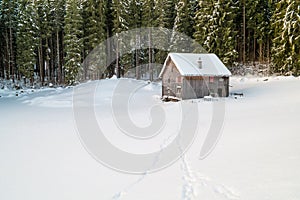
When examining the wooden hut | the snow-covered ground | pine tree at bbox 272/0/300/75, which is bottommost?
the snow-covered ground

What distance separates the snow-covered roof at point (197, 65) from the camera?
20.7 metres

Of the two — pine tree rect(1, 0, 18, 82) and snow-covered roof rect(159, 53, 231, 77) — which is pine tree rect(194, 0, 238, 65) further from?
pine tree rect(1, 0, 18, 82)

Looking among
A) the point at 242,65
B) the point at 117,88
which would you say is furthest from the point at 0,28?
the point at 242,65

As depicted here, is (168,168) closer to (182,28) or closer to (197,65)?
(197,65)

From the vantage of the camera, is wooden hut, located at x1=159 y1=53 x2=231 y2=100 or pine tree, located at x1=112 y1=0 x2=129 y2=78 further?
pine tree, located at x1=112 y1=0 x2=129 y2=78

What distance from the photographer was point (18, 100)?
21.6 m

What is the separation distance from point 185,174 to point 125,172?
1.43 meters

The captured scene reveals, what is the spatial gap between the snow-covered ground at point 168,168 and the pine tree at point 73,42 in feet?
58.0

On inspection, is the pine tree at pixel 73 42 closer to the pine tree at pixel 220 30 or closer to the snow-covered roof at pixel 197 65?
the snow-covered roof at pixel 197 65

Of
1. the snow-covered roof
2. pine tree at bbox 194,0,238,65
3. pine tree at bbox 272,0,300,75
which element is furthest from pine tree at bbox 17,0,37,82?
pine tree at bbox 272,0,300,75

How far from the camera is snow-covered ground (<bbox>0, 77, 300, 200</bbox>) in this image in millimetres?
5047

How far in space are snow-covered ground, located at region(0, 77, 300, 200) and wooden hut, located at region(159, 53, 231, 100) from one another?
285 inches

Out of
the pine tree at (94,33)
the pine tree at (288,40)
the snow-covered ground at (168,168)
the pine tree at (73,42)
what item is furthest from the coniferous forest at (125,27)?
the snow-covered ground at (168,168)

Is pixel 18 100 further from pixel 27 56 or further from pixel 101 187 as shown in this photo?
pixel 101 187
